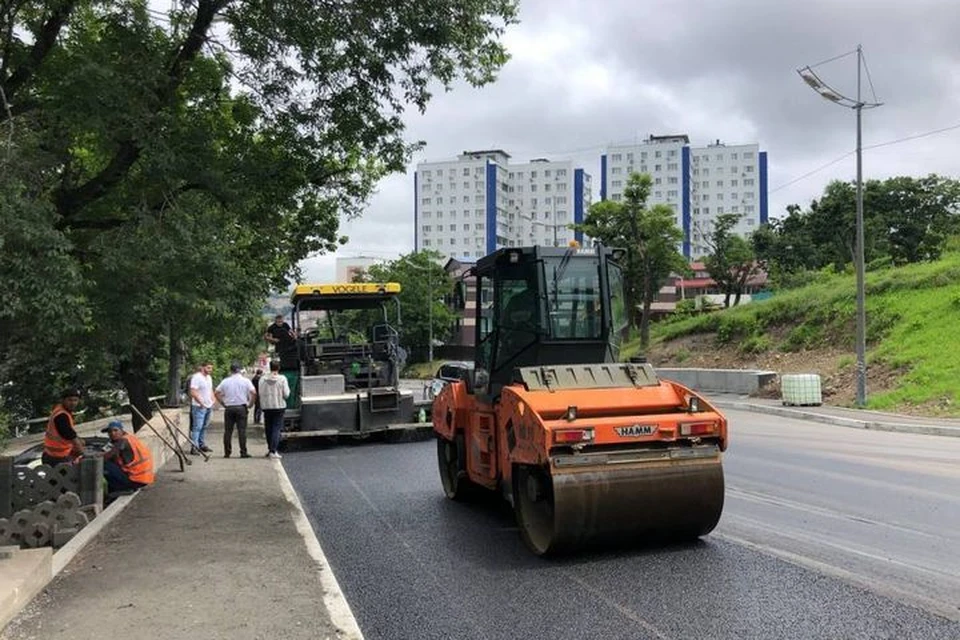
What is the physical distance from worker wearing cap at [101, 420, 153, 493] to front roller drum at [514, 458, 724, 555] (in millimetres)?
6093

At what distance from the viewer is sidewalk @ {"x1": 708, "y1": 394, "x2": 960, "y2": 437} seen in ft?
58.5

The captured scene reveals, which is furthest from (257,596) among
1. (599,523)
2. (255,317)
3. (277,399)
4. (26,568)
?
(277,399)

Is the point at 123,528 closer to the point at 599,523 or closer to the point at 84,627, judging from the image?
the point at 84,627

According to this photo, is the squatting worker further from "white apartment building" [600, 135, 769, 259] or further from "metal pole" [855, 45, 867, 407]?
"white apartment building" [600, 135, 769, 259]

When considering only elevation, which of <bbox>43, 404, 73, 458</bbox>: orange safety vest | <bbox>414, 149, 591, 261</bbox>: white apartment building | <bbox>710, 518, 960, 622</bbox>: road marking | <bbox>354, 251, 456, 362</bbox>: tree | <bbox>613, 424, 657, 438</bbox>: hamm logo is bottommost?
<bbox>710, 518, 960, 622</bbox>: road marking

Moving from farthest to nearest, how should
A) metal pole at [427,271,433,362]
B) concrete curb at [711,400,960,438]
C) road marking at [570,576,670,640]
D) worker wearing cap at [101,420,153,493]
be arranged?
metal pole at [427,271,433,362] → concrete curb at [711,400,960,438] → worker wearing cap at [101,420,153,493] → road marking at [570,576,670,640]

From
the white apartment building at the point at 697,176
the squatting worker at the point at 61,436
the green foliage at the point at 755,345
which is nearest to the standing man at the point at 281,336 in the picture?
the squatting worker at the point at 61,436

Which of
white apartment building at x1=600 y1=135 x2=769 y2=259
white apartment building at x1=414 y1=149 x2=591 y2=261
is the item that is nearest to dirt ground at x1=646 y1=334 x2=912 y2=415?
white apartment building at x1=414 y1=149 x2=591 y2=261

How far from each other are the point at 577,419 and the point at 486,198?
451ft

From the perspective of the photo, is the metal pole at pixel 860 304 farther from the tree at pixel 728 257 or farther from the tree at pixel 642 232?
the tree at pixel 728 257

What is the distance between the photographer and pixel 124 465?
10523 mm

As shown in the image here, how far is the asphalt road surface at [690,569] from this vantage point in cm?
513

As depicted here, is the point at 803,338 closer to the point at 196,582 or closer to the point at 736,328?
the point at 736,328

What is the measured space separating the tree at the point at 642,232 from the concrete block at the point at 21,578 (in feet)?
119
